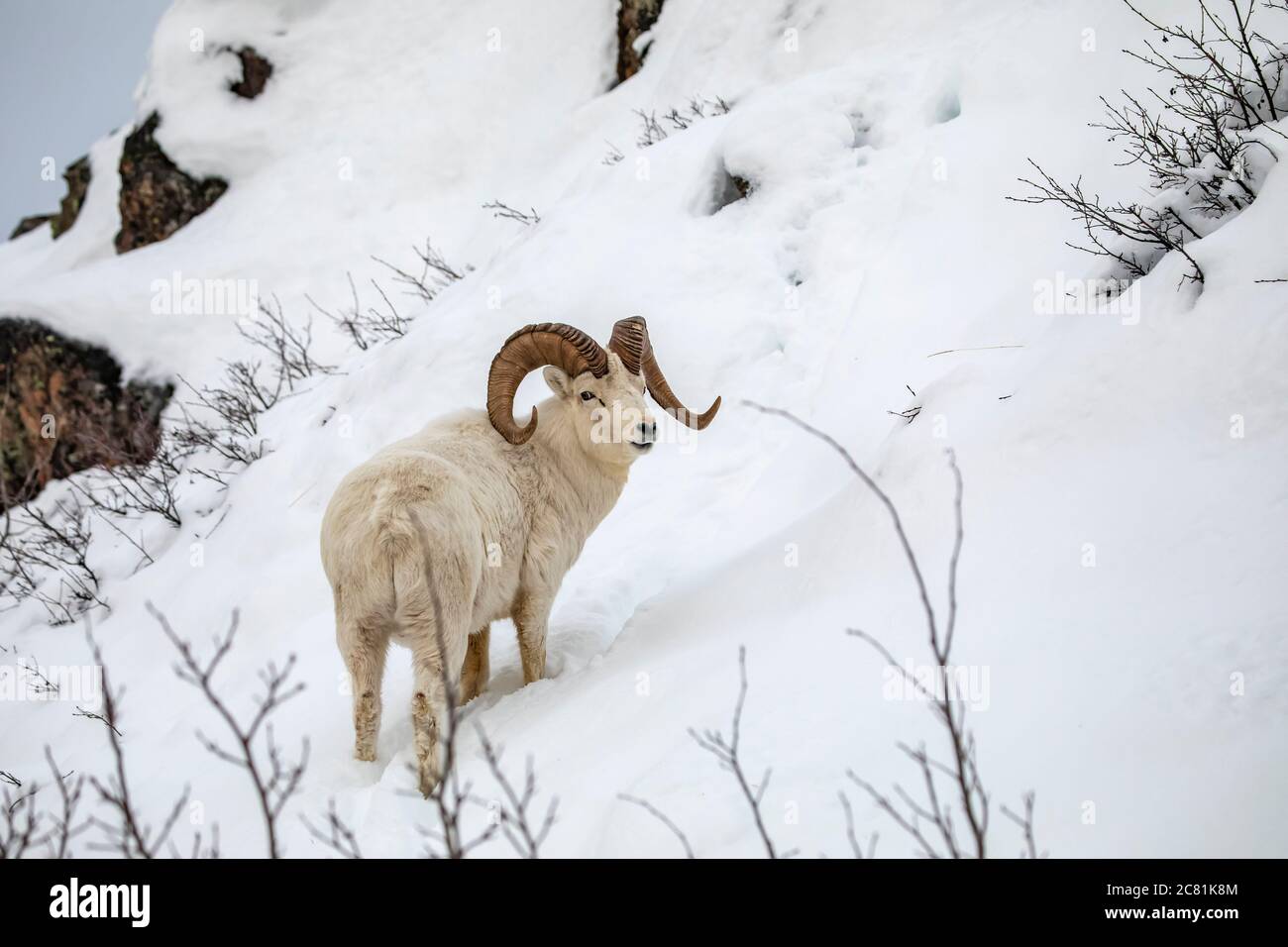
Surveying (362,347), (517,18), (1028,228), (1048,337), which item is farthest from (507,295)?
(517,18)

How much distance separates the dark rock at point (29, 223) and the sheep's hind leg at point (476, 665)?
2332 centimetres

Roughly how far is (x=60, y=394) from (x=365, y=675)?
11.4 m

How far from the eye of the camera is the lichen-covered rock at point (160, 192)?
1555cm

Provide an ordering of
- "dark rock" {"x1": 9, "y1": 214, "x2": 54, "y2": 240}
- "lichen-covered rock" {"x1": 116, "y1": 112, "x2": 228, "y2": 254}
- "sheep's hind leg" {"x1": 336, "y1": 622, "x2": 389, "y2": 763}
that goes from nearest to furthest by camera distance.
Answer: "sheep's hind leg" {"x1": 336, "y1": 622, "x2": 389, "y2": 763}
"lichen-covered rock" {"x1": 116, "y1": 112, "x2": 228, "y2": 254}
"dark rock" {"x1": 9, "y1": 214, "x2": 54, "y2": 240}

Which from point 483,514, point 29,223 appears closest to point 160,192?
A: point 29,223

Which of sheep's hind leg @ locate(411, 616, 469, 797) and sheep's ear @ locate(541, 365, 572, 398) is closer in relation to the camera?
sheep's hind leg @ locate(411, 616, 469, 797)

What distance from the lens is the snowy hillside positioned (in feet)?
9.70

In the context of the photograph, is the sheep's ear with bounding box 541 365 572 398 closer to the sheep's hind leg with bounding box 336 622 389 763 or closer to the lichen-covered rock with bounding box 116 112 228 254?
the sheep's hind leg with bounding box 336 622 389 763

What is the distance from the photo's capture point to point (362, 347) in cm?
1138

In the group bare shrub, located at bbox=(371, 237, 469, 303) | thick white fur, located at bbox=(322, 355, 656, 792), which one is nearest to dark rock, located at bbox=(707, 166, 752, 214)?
bare shrub, located at bbox=(371, 237, 469, 303)

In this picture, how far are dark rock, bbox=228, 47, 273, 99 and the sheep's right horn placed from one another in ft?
44.6

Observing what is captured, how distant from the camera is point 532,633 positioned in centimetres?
537
